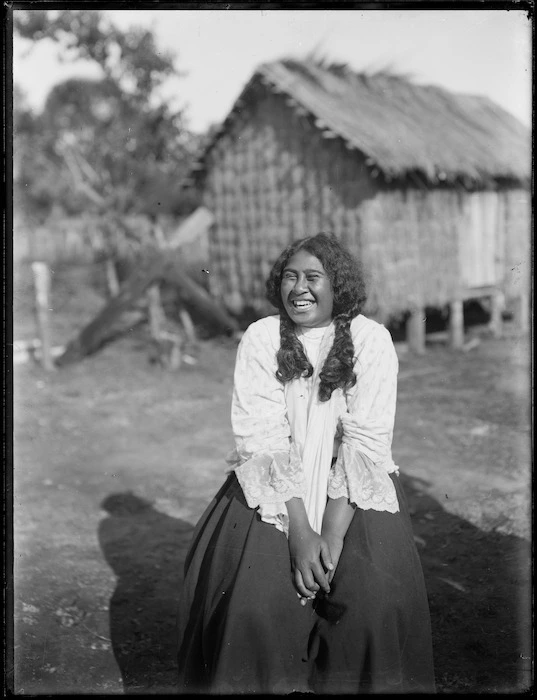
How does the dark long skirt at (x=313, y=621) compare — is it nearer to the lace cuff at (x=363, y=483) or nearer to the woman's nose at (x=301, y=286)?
the lace cuff at (x=363, y=483)

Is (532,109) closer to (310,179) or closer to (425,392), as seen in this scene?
(425,392)

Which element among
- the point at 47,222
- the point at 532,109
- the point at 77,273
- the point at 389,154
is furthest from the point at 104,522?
the point at 47,222

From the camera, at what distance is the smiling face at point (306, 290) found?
2691 millimetres

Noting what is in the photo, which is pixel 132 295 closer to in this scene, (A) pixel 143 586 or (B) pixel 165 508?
(B) pixel 165 508

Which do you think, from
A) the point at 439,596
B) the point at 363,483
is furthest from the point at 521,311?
the point at 363,483

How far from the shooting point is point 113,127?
16344mm

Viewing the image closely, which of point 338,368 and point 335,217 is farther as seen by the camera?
point 335,217

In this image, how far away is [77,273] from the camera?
53.8 feet

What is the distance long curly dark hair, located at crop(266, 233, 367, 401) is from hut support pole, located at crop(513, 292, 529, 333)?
366 inches

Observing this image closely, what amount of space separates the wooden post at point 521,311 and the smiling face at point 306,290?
30.7 ft

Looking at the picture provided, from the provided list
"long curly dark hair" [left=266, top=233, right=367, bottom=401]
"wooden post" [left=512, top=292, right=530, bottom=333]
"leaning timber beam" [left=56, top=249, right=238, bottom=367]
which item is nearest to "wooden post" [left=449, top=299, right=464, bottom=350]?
"wooden post" [left=512, top=292, right=530, bottom=333]

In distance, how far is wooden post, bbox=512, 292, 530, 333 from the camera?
1153cm

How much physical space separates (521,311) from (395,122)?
12.6 ft

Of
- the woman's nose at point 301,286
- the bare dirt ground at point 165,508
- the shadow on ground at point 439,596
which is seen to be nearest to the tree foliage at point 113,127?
the bare dirt ground at point 165,508
